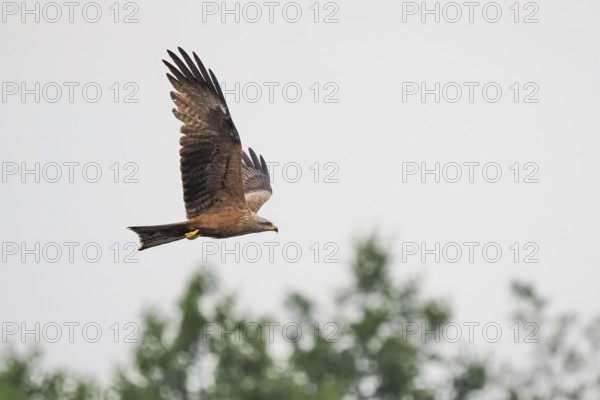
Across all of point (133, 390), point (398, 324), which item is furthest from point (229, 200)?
point (398, 324)

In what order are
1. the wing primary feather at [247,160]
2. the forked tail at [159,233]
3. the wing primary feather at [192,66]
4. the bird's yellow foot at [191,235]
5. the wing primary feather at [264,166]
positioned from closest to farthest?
the forked tail at [159,233], the wing primary feather at [192,66], the bird's yellow foot at [191,235], the wing primary feather at [264,166], the wing primary feather at [247,160]

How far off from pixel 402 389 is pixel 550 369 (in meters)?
4.35

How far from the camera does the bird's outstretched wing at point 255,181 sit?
2262 centimetres

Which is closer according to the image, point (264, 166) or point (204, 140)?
point (204, 140)

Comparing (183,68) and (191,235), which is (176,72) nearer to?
(183,68)

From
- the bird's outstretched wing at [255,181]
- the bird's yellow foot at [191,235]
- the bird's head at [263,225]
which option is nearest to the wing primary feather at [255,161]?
the bird's outstretched wing at [255,181]

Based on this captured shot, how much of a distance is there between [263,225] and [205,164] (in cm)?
112

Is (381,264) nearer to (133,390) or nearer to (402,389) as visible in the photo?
(402,389)

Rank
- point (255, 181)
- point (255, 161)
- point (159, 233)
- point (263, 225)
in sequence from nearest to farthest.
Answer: point (159, 233) < point (263, 225) < point (255, 181) < point (255, 161)

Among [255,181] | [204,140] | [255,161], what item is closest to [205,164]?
[204,140]

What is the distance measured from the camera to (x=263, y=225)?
2081 cm

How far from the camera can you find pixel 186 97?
2053 centimetres

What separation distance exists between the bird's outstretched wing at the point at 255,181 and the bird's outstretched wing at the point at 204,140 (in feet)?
5.84

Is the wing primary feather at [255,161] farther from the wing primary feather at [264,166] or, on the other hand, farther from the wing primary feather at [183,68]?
the wing primary feather at [183,68]
